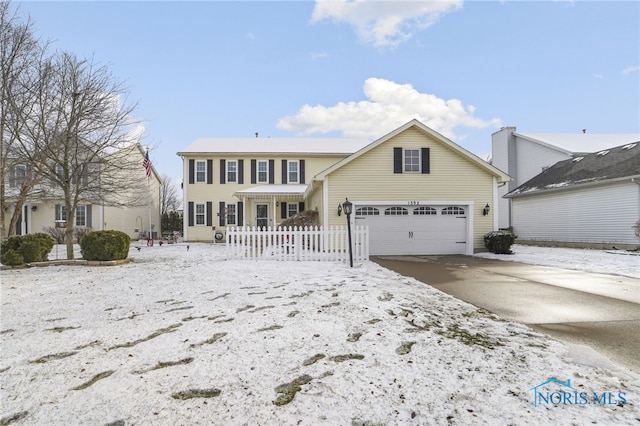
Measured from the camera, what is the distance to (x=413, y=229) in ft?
43.5

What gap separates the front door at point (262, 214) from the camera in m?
20.5

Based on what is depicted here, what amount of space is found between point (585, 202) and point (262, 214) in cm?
1662

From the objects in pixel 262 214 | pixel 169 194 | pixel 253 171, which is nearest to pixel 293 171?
pixel 253 171

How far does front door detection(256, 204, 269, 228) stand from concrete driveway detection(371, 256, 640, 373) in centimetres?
1220

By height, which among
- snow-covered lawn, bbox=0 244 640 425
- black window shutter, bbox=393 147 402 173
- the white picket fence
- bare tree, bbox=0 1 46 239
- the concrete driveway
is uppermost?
bare tree, bbox=0 1 46 239

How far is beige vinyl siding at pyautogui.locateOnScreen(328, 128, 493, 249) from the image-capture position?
1309 centimetres

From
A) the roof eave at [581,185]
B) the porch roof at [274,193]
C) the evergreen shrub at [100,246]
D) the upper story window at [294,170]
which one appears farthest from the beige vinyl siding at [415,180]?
the upper story window at [294,170]

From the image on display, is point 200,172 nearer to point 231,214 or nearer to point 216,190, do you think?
point 216,190

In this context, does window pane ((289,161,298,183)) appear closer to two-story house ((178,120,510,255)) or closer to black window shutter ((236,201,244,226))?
black window shutter ((236,201,244,226))

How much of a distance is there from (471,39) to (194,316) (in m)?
12.7

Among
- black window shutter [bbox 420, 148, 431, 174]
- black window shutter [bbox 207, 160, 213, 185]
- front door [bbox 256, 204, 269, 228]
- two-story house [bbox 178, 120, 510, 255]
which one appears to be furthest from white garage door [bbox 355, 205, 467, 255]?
black window shutter [bbox 207, 160, 213, 185]

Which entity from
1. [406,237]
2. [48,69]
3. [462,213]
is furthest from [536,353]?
[48,69]

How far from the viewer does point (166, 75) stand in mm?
12867

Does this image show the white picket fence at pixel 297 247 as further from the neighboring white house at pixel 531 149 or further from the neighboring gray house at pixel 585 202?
the neighboring white house at pixel 531 149
